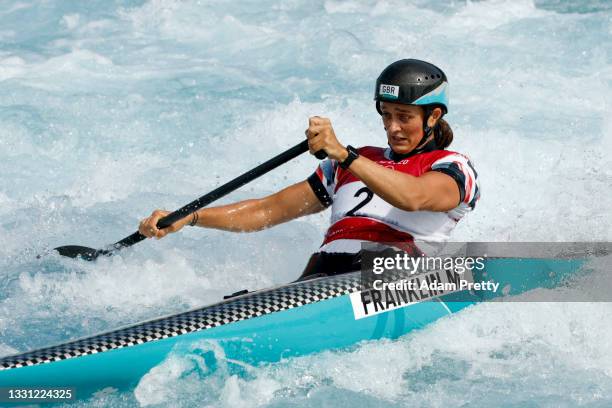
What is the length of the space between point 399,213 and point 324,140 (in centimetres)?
65

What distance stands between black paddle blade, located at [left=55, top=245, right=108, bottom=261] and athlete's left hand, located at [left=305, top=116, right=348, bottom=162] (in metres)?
1.84

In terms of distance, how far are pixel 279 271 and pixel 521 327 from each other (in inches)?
72.3

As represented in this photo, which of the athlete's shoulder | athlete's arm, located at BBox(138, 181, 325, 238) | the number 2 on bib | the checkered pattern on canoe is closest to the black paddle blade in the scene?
athlete's arm, located at BBox(138, 181, 325, 238)

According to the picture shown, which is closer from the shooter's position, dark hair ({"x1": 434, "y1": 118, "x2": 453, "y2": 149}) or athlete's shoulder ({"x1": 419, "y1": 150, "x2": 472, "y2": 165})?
athlete's shoulder ({"x1": 419, "y1": 150, "x2": 472, "y2": 165})

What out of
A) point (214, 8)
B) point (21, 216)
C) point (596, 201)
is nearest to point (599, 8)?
point (214, 8)

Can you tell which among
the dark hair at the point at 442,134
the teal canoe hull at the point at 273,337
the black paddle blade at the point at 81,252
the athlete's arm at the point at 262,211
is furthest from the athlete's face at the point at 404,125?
the black paddle blade at the point at 81,252

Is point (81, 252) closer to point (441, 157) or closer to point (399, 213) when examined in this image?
point (399, 213)

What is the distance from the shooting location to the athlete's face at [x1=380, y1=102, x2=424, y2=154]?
4320mm

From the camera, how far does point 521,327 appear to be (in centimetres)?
455

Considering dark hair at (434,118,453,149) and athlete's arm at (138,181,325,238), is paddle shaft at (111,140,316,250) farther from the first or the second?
dark hair at (434,118,453,149)

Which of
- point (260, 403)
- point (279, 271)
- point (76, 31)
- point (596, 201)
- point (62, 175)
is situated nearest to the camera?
point (260, 403)

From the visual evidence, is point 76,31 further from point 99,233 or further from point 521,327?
point 521,327

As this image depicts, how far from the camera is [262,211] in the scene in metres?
4.78

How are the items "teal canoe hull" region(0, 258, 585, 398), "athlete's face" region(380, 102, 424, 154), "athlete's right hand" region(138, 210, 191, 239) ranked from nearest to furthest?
1. "teal canoe hull" region(0, 258, 585, 398)
2. "athlete's face" region(380, 102, 424, 154)
3. "athlete's right hand" region(138, 210, 191, 239)
